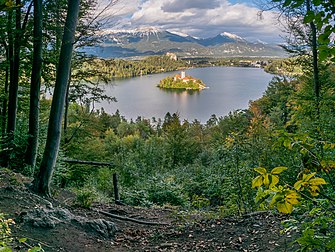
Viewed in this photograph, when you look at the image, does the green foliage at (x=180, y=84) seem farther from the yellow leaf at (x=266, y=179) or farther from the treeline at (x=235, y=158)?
the yellow leaf at (x=266, y=179)

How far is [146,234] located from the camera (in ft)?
17.2

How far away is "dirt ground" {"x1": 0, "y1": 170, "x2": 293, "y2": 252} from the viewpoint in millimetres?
3852

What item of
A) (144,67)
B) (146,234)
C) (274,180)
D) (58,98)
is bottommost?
(146,234)

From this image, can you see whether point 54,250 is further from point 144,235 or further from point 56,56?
point 56,56

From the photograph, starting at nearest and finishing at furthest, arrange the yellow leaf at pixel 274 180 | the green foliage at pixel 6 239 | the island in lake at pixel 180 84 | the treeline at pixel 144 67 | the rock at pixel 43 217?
the yellow leaf at pixel 274 180, the green foliage at pixel 6 239, the rock at pixel 43 217, the treeline at pixel 144 67, the island in lake at pixel 180 84

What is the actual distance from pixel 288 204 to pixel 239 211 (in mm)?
4339

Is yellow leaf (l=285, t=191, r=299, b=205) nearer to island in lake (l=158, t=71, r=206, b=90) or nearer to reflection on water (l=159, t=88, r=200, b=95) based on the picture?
reflection on water (l=159, t=88, r=200, b=95)

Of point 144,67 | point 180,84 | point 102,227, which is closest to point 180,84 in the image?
point 180,84

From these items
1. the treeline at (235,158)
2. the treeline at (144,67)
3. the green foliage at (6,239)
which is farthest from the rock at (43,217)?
the treeline at (144,67)

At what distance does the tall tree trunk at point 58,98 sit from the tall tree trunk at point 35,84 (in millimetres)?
1907

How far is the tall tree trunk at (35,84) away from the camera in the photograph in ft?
21.8

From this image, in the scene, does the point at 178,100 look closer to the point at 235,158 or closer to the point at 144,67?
the point at 144,67

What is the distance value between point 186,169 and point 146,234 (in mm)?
12208

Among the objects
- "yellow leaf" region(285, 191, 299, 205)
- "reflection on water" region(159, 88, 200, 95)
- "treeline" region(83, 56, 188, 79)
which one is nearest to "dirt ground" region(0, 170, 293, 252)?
"yellow leaf" region(285, 191, 299, 205)
